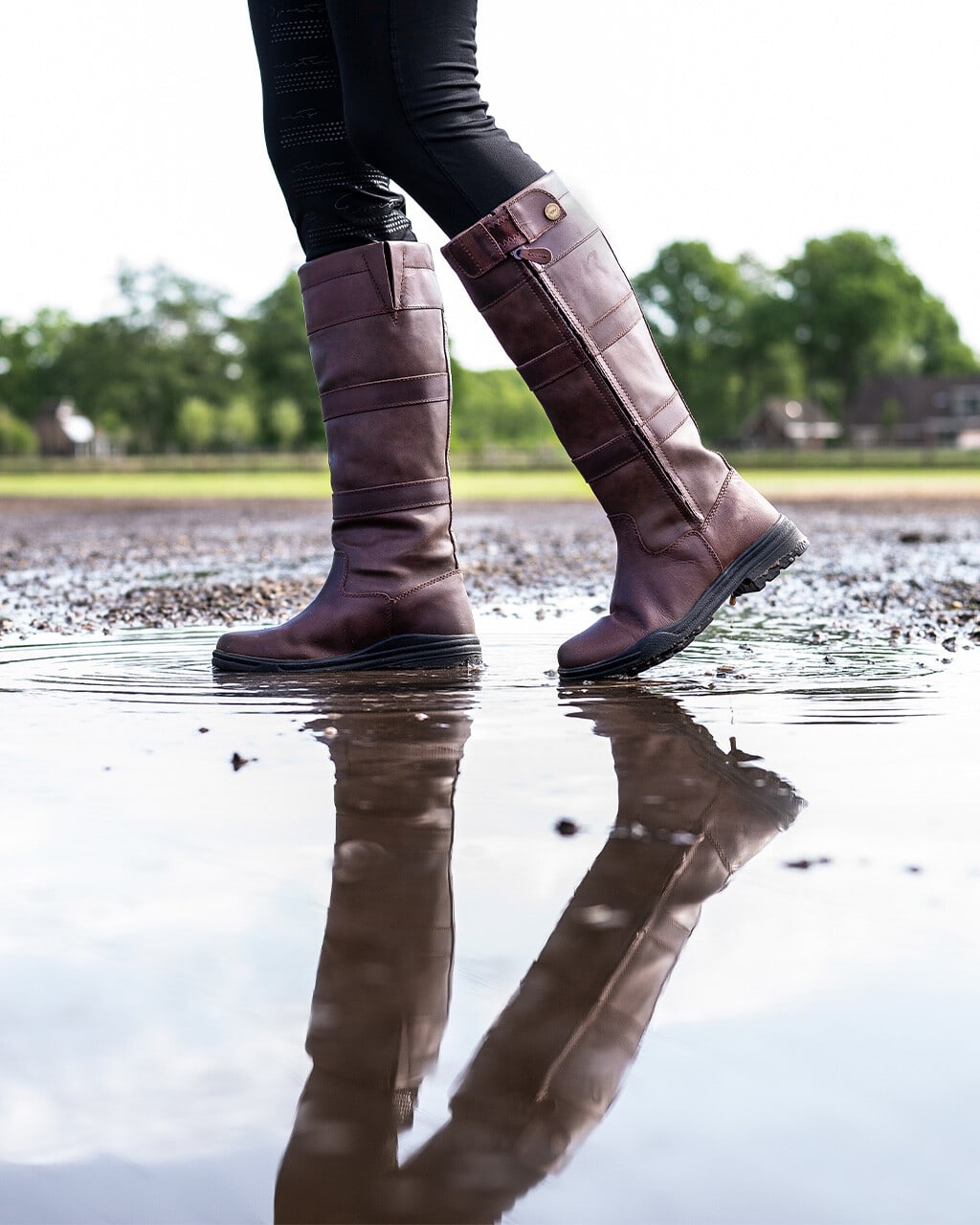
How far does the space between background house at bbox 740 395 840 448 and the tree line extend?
114 centimetres

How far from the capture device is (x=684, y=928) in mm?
1105

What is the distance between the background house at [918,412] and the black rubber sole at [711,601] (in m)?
83.9

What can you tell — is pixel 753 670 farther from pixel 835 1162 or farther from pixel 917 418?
pixel 917 418

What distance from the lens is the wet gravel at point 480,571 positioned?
3.80 meters

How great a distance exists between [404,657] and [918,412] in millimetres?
88489

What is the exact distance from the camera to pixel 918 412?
86688mm

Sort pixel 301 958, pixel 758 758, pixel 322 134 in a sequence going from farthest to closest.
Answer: pixel 322 134
pixel 758 758
pixel 301 958

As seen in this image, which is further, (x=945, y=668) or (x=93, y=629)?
(x=93, y=629)

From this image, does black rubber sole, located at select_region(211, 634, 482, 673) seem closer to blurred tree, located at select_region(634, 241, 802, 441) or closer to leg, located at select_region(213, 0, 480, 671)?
leg, located at select_region(213, 0, 480, 671)

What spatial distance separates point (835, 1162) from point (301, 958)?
17.1 inches

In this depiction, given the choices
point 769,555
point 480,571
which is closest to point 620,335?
point 769,555

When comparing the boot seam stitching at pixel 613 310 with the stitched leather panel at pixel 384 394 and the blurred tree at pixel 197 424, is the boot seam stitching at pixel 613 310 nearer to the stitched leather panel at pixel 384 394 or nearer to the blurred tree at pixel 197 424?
the stitched leather panel at pixel 384 394

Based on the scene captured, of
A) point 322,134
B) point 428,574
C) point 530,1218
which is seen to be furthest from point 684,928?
point 322,134

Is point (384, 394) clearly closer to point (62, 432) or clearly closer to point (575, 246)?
point (575, 246)
